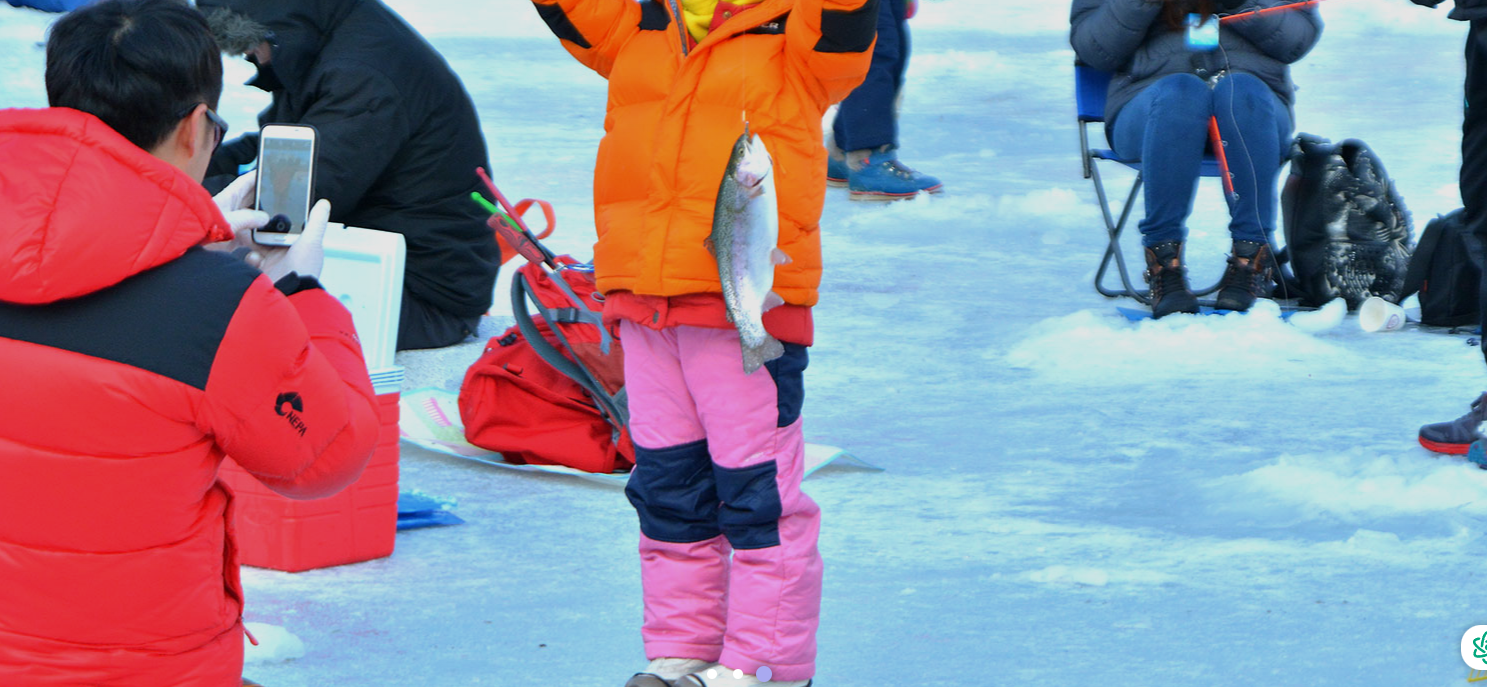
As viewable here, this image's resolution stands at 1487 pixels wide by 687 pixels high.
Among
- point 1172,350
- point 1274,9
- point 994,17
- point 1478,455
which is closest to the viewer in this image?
point 1478,455

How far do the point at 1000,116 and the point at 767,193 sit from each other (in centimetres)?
877

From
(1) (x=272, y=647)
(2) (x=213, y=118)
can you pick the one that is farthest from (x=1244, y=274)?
(2) (x=213, y=118)

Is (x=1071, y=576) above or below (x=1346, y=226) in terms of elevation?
above

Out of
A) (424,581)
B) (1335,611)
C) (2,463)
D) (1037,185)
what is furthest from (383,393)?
(1037,185)

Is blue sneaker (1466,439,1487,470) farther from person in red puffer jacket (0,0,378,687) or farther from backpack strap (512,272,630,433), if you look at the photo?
person in red puffer jacket (0,0,378,687)

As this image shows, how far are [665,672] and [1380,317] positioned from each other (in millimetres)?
3721

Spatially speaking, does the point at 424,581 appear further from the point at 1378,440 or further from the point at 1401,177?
the point at 1401,177

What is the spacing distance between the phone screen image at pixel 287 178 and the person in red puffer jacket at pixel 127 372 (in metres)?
0.51

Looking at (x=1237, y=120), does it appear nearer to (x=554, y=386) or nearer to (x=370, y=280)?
(x=554, y=386)

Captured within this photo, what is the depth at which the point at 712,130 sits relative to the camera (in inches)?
109

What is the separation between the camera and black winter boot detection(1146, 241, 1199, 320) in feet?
19.2

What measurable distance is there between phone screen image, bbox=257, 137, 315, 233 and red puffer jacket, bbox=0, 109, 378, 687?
0.55 m

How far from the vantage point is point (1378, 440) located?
4379 millimetres

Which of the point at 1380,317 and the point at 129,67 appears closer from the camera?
the point at 129,67
